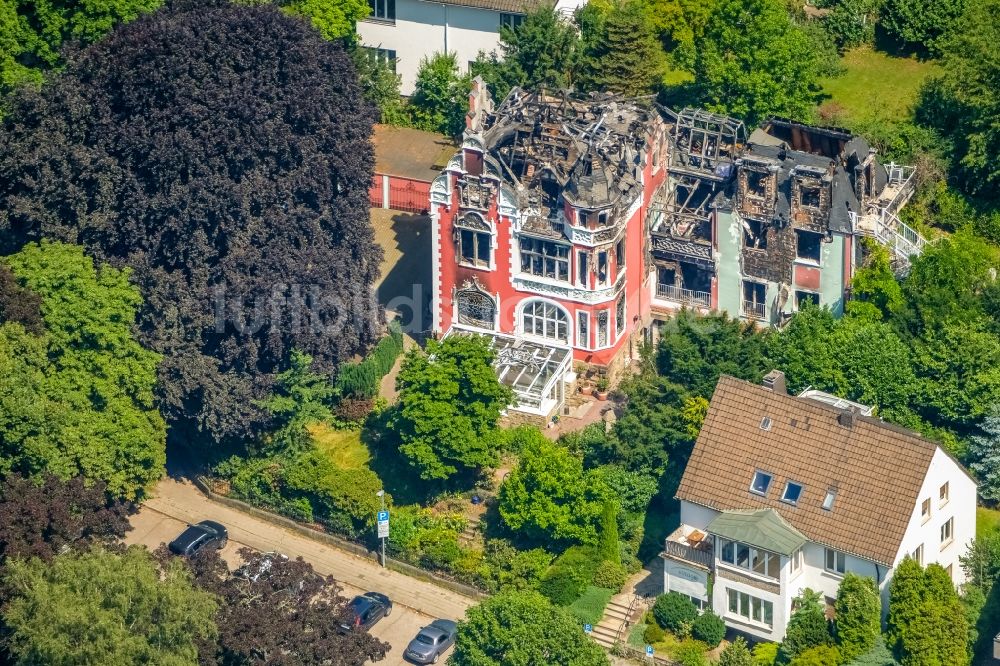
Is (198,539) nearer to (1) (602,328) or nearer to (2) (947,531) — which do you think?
(1) (602,328)

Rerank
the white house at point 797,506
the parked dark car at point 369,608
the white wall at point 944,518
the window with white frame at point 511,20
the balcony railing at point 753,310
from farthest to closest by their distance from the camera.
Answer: the window with white frame at point 511,20 < the balcony railing at point 753,310 < the parked dark car at point 369,608 < the white wall at point 944,518 < the white house at point 797,506

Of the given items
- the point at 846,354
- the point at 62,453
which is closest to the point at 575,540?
the point at 846,354

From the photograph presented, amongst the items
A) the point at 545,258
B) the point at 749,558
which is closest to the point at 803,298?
the point at 545,258

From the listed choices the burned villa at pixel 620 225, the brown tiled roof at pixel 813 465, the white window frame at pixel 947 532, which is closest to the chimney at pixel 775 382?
the brown tiled roof at pixel 813 465

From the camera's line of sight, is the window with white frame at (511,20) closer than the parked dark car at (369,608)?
No

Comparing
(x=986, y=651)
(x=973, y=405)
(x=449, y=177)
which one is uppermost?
(x=449, y=177)

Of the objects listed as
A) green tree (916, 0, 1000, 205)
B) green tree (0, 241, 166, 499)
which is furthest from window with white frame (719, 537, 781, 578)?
green tree (916, 0, 1000, 205)

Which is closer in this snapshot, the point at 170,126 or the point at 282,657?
the point at 282,657

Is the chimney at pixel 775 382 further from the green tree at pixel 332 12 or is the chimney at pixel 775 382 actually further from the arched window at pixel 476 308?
the green tree at pixel 332 12

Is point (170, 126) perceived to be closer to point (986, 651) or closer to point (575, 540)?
point (575, 540)
